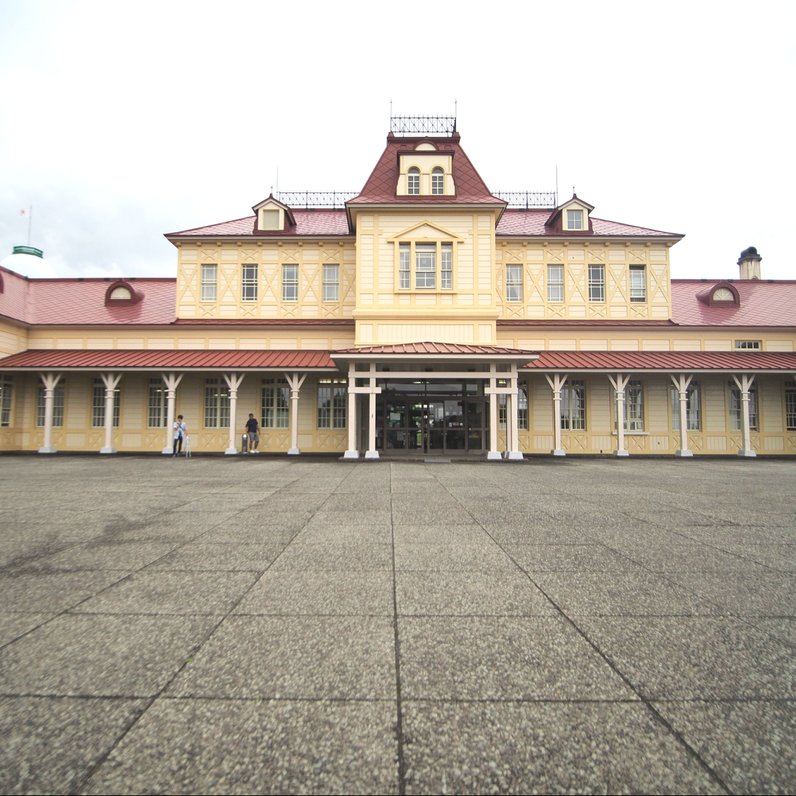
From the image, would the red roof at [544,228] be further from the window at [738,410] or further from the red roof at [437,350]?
the red roof at [437,350]

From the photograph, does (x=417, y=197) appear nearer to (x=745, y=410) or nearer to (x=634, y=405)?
(x=634, y=405)

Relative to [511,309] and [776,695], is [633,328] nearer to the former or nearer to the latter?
[511,309]

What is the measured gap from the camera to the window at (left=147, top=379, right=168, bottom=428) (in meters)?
20.2

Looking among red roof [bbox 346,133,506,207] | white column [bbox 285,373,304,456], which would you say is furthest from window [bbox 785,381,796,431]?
white column [bbox 285,373,304,456]

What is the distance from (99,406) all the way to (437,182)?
57.5ft

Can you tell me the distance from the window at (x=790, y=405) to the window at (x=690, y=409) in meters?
4.00

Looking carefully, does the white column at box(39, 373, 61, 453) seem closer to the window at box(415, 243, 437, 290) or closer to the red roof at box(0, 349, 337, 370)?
the red roof at box(0, 349, 337, 370)

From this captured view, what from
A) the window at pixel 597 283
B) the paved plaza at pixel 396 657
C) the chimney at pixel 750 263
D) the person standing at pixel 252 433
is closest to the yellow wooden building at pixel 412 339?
the window at pixel 597 283

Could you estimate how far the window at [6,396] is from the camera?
19.6m

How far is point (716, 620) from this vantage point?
3.15 meters

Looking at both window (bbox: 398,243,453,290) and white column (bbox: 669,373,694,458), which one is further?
white column (bbox: 669,373,694,458)

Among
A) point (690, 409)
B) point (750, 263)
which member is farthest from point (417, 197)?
point (750, 263)

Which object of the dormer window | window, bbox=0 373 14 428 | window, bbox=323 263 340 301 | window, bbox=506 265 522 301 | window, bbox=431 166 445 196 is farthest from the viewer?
the dormer window

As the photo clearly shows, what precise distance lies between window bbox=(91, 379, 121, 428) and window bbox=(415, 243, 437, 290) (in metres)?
14.0
